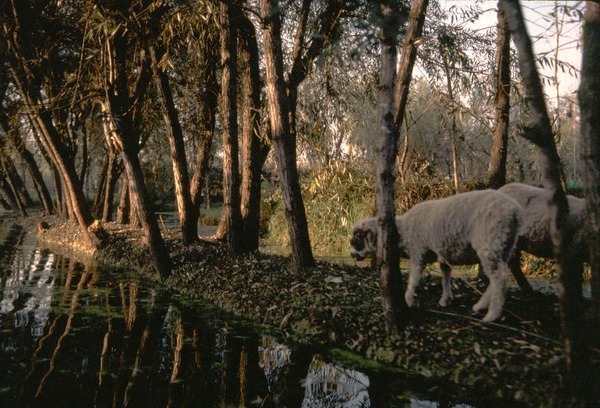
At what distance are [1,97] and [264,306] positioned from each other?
65.3 feet

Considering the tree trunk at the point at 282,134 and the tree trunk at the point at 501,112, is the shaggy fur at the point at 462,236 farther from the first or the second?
the tree trunk at the point at 501,112

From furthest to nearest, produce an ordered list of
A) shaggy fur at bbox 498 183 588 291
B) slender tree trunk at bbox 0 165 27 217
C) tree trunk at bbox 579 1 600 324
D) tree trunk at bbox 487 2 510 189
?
slender tree trunk at bbox 0 165 27 217 < tree trunk at bbox 487 2 510 189 < shaggy fur at bbox 498 183 588 291 < tree trunk at bbox 579 1 600 324

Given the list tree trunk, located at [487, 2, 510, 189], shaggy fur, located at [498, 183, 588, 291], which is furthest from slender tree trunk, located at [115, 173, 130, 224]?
shaggy fur, located at [498, 183, 588, 291]

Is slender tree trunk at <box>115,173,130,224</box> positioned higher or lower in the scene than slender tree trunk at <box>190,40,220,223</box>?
lower

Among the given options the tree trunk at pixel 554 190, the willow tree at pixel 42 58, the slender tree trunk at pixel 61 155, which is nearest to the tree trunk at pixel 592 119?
the tree trunk at pixel 554 190

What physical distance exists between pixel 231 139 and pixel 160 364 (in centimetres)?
633

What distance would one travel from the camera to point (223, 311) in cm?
950

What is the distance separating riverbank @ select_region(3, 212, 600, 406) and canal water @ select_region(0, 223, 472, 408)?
370 mm

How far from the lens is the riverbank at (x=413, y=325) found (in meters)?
5.67

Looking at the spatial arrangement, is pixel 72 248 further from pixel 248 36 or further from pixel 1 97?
pixel 248 36

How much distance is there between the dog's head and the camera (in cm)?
752

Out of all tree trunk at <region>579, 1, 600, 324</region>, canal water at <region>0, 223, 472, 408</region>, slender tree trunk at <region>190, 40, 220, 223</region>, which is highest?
slender tree trunk at <region>190, 40, 220, 223</region>

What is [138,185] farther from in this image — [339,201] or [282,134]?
[339,201]

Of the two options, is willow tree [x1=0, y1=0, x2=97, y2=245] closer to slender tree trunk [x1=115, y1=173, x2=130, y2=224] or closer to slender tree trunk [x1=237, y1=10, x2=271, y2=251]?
slender tree trunk [x1=115, y1=173, x2=130, y2=224]
